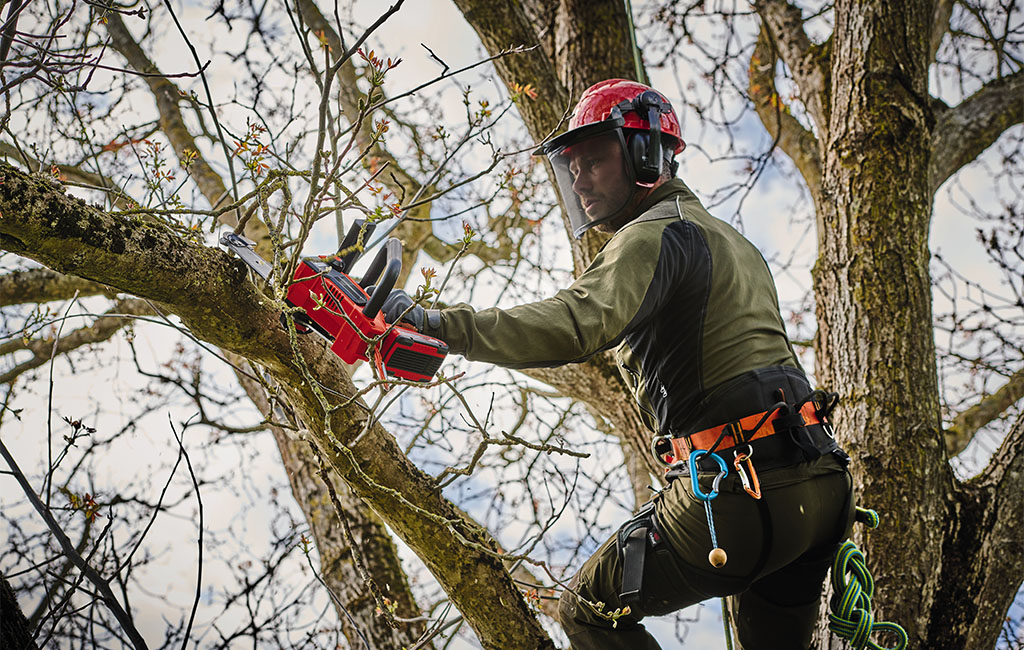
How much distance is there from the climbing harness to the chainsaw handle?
99 cm

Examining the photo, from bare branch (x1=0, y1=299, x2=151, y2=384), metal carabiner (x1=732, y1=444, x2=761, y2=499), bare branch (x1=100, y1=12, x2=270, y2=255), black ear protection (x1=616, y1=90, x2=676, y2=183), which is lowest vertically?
metal carabiner (x1=732, y1=444, x2=761, y2=499)

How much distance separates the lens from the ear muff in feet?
7.77

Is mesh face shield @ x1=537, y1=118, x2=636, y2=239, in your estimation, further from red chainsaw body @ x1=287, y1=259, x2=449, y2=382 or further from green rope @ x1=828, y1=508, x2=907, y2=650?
green rope @ x1=828, y1=508, x2=907, y2=650

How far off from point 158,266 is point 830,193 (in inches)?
124

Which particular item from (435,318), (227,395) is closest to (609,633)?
(435,318)

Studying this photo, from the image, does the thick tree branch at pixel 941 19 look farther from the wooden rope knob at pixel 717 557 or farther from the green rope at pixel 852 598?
the wooden rope knob at pixel 717 557

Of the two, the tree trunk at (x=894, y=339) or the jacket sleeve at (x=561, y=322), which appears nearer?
the jacket sleeve at (x=561, y=322)

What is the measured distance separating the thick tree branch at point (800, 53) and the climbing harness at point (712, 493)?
9.19ft

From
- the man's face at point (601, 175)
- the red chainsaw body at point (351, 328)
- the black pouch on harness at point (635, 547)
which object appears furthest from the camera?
the man's face at point (601, 175)

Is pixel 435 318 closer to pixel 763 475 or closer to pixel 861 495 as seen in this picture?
pixel 763 475

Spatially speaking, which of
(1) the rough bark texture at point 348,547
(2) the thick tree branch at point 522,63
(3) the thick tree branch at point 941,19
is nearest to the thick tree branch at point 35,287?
(1) the rough bark texture at point 348,547

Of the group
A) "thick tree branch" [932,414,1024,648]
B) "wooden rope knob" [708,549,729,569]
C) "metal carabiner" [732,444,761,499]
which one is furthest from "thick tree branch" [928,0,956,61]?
"wooden rope knob" [708,549,729,569]

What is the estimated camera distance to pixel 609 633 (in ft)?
7.54

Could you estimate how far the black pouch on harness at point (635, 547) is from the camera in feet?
7.13
